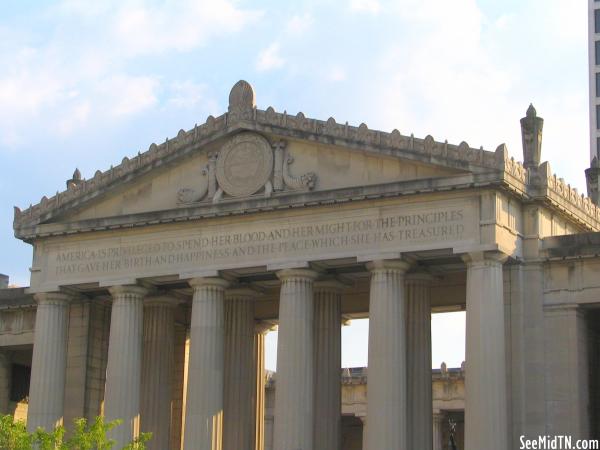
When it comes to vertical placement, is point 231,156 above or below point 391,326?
above

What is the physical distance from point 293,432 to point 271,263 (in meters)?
7.69

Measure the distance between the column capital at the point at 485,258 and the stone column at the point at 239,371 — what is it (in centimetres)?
1422

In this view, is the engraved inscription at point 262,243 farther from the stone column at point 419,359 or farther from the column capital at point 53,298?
the stone column at point 419,359

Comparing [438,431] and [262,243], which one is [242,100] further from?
[438,431]

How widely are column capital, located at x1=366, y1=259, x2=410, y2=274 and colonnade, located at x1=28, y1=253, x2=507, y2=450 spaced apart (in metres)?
0.05

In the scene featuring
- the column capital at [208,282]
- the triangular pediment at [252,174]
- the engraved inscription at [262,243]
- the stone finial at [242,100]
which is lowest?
the column capital at [208,282]

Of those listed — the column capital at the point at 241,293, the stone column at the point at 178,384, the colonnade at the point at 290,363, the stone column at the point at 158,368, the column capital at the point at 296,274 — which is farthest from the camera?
the stone column at the point at 178,384

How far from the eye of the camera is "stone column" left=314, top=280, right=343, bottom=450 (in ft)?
199

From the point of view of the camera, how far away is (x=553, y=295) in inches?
2195

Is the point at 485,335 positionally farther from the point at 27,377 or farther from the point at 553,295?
the point at 27,377

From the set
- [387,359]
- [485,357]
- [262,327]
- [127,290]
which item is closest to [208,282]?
[127,290]

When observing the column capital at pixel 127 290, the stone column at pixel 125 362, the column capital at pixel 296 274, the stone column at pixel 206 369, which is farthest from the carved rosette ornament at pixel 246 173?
the stone column at pixel 125 362

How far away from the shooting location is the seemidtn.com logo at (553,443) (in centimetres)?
5375

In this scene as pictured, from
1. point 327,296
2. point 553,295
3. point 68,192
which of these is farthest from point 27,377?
point 553,295
